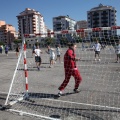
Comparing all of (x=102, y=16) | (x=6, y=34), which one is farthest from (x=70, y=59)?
(x=6, y=34)

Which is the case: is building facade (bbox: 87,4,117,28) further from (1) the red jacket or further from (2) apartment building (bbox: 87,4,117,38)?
(1) the red jacket

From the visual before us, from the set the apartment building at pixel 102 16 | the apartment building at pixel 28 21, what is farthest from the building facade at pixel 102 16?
the apartment building at pixel 28 21

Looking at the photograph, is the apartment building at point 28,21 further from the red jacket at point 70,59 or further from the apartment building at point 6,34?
the red jacket at point 70,59

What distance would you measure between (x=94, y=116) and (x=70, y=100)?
1.45 metres

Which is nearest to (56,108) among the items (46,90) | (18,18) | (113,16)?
(46,90)

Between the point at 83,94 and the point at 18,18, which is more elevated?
the point at 18,18

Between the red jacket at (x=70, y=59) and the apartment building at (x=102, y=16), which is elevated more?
the apartment building at (x=102, y=16)

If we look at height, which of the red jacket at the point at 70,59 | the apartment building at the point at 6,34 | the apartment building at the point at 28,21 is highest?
the apartment building at the point at 28,21

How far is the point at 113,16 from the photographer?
11181cm

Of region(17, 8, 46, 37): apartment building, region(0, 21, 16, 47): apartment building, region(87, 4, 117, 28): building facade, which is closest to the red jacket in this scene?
region(87, 4, 117, 28): building facade

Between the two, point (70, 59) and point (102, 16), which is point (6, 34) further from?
point (70, 59)

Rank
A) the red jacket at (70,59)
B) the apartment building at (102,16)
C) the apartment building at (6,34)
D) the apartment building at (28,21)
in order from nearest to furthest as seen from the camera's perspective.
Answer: the red jacket at (70,59)
the apartment building at (102,16)
the apartment building at (28,21)
the apartment building at (6,34)

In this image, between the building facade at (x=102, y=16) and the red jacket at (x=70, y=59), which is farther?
the building facade at (x=102, y=16)

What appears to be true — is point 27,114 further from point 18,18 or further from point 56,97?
point 18,18
